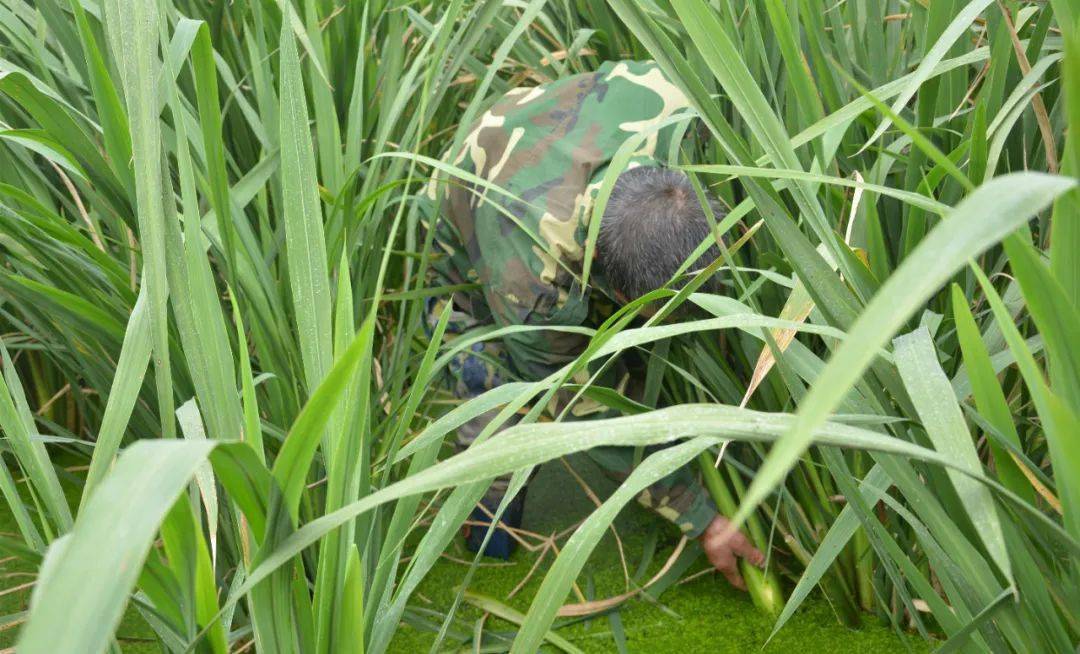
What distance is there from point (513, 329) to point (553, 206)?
0.55m

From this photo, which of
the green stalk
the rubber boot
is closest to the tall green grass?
the green stalk

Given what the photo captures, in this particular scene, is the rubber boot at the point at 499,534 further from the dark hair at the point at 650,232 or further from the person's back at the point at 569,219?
the dark hair at the point at 650,232

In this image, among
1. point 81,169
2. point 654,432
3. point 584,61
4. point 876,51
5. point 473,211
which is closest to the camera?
point 654,432

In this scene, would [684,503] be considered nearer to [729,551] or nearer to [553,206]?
[729,551]

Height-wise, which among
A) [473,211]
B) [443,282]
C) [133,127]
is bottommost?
[443,282]

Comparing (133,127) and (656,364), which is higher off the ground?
(133,127)

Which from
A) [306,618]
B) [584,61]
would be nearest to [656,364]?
[584,61]

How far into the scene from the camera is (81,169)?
2.81 ft

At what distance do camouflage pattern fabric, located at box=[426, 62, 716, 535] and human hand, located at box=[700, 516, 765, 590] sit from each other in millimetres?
20

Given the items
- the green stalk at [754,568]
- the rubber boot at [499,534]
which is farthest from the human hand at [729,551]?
the rubber boot at [499,534]

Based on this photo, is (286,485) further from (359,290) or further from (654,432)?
(359,290)

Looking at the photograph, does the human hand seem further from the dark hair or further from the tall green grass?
the dark hair

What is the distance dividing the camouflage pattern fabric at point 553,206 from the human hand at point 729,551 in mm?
20

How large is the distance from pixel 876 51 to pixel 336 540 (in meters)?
A: 0.84
